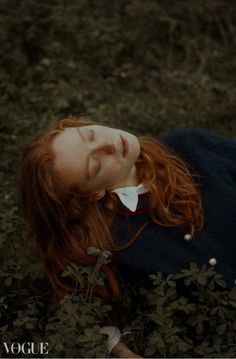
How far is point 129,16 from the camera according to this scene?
5137 mm

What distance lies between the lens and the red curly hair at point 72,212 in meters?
2.84

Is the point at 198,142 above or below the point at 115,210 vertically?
above

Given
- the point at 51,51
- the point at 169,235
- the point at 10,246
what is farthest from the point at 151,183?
the point at 51,51

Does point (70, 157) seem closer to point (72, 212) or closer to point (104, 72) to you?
point (72, 212)

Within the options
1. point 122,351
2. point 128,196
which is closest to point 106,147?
point 128,196

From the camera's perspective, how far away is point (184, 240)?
2914mm

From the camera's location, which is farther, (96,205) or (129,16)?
(129,16)

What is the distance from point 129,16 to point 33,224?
2748 mm

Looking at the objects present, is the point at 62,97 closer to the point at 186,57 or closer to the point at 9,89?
the point at 9,89

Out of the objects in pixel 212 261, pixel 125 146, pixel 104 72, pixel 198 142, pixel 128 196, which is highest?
pixel 125 146

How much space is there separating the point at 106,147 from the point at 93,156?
0.24 feet

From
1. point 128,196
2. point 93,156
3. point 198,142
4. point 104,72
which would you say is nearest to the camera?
point 93,156

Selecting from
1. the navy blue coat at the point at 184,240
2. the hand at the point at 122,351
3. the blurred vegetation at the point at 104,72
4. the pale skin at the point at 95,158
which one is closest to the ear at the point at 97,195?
the pale skin at the point at 95,158

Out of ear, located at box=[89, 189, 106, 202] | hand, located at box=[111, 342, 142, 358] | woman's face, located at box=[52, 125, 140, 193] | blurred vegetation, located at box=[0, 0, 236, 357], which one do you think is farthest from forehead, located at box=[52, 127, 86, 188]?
hand, located at box=[111, 342, 142, 358]
